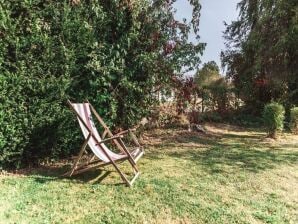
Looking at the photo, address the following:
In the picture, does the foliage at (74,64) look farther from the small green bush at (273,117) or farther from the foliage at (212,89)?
the foliage at (212,89)

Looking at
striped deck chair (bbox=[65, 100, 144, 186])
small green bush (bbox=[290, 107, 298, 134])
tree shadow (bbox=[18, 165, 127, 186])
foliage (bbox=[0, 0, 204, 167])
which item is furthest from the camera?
small green bush (bbox=[290, 107, 298, 134])

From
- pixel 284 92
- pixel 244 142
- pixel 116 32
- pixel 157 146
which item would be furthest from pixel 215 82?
pixel 116 32

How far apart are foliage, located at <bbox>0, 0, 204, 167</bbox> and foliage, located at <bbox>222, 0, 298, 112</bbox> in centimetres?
541

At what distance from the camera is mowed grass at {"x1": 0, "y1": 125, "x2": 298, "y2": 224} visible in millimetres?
4867

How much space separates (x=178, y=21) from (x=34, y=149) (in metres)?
4.42

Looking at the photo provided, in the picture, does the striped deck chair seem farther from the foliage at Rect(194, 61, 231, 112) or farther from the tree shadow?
the foliage at Rect(194, 61, 231, 112)

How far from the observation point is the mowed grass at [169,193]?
16.0 feet

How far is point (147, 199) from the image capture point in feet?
17.4

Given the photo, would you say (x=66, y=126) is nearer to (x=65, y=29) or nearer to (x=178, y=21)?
(x=65, y=29)

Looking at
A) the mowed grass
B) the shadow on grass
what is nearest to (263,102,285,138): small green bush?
the shadow on grass

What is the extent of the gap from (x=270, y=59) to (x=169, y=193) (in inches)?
355

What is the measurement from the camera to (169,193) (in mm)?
5520

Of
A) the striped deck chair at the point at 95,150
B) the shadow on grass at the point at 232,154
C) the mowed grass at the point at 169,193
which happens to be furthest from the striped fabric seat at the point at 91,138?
the shadow on grass at the point at 232,154

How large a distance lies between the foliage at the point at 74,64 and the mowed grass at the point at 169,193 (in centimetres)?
75
